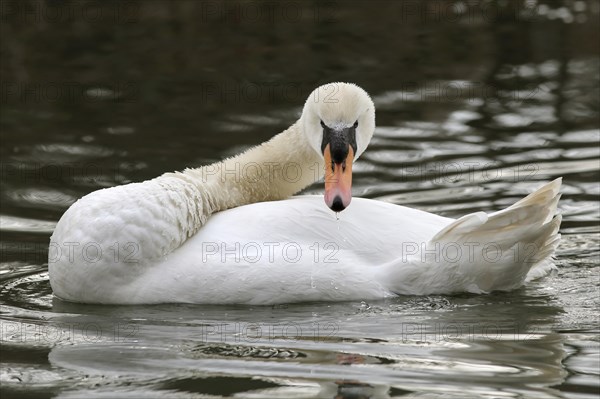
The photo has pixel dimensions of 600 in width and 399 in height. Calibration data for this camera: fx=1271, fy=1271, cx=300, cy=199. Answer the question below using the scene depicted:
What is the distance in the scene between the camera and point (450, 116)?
1358 cm

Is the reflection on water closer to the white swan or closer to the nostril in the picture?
the white swan

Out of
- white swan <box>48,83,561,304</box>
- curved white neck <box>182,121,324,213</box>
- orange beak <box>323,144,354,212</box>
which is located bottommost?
white swan <box>48,83,561,304</box>

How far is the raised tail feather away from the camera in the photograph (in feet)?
24.9

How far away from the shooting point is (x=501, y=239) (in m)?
7.72

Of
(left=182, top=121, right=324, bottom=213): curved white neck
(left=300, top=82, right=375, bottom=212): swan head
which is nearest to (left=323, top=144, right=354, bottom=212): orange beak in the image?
(left=300, top=82, right=375, bottom=212): swan head

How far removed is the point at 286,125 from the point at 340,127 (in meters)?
5.41

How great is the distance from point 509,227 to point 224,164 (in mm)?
1999

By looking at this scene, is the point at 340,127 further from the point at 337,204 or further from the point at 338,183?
the point at 337,204

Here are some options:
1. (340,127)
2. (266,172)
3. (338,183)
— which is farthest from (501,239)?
(266,172)

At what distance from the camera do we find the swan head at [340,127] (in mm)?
→ 7582

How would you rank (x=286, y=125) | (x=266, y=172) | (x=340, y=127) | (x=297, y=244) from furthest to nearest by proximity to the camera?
(x=286, y=125)
(x=266, y=172)
(x=340, y=127)
(x=297, y=244)

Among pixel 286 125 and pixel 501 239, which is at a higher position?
pixel 286 125

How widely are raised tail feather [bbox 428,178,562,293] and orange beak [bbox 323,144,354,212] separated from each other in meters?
0.65

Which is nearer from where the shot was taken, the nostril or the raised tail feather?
the nostril
